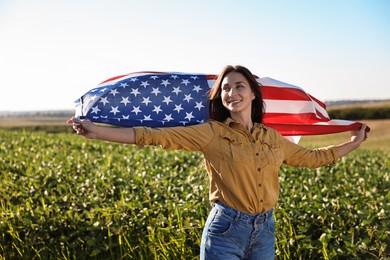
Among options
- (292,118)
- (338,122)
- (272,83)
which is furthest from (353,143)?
(272,83)

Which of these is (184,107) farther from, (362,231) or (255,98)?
(362,231)

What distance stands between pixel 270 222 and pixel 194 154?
7247mm

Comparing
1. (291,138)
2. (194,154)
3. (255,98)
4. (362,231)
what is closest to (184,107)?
(255,98)

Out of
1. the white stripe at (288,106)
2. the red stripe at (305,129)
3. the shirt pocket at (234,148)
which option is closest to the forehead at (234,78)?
the shirt pocket at (234,148)

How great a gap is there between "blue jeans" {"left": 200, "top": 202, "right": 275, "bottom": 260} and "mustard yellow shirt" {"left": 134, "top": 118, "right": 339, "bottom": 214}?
6 cm

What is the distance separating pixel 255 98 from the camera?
359 centimetres

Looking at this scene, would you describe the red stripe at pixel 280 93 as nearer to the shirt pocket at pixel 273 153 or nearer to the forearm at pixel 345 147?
the forearm at pixel 345 147

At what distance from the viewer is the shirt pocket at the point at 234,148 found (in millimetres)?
3221

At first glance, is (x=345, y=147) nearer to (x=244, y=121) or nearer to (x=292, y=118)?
(x=292, y=118)

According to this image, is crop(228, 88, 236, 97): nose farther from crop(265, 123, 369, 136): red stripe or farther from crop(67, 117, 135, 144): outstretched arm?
crop(265, 123, 369, 136): red stripe

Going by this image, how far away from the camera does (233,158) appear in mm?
3213

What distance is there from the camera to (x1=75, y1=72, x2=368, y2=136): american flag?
4.05 m

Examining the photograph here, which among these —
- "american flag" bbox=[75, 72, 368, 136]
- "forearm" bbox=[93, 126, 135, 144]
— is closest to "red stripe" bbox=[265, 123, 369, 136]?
"american flag" bbox=[75, 72, 368, 136]

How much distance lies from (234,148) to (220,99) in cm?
49
